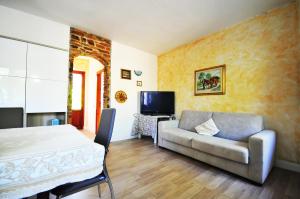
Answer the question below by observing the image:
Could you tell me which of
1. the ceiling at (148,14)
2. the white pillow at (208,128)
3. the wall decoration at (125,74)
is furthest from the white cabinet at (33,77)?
the white pillow at (208,128)

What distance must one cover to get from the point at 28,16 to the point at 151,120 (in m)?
3.31

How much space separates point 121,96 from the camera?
4016 mm

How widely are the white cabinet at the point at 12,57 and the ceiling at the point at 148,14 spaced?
2.27ft

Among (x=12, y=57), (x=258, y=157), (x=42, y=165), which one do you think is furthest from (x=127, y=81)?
(x=42, y=165)

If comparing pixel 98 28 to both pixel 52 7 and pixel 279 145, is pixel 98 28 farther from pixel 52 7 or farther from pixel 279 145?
pixel 279 145

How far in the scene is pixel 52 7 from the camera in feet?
8.05

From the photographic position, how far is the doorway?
495 cm

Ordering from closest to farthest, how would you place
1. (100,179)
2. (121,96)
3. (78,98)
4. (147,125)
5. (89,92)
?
1. (100,179)
2. (147,125)
3. (121,96)
4. (89,92)
5. (78,98)

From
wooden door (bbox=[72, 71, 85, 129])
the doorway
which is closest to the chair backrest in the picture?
the doorway

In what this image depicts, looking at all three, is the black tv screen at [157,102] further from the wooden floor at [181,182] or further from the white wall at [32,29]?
the white wall at [32,29]

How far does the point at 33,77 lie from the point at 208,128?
3.42 meters

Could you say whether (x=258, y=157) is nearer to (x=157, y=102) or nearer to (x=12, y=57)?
(x=157, y=102)

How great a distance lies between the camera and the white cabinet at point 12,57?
2291 millimetres

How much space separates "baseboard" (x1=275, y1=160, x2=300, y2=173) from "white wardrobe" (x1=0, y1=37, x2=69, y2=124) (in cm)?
404
